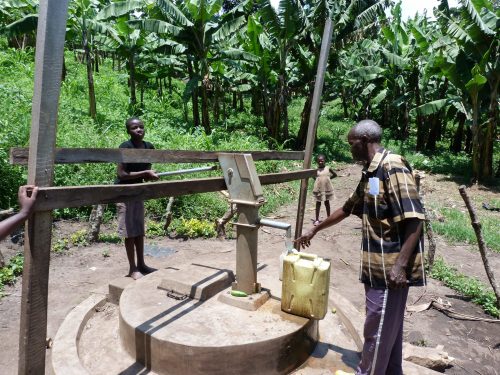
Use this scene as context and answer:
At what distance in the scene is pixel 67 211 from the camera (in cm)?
692

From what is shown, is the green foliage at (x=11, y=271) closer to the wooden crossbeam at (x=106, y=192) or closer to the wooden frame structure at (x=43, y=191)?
the wooden frame structure at (x=43, y=191)

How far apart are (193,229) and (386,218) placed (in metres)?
4.95

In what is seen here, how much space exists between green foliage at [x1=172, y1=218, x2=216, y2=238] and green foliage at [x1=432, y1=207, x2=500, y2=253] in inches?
185

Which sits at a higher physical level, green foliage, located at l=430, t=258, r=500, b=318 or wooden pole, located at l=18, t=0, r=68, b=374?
wooden pole, located at l=18, t=0, r=68, b=374

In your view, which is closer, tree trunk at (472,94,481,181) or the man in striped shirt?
the man in striped shirt

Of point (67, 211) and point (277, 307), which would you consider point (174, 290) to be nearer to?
point (277, 307)

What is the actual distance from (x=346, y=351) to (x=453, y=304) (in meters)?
2.76

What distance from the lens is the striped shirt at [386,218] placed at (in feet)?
7.75

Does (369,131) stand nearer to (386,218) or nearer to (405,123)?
(386,218)

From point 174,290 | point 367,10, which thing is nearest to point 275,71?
point 367,10

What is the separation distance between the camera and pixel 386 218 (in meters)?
2.44

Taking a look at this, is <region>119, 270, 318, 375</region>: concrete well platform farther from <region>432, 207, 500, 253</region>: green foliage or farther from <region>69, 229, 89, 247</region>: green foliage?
<region>432, 207, 500, 253</region>: green foliage

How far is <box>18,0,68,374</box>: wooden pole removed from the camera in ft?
5.68

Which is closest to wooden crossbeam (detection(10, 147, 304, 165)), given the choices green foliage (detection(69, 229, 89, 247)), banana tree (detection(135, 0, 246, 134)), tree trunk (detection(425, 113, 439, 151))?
green foliage (detection(69, 229, 89, 247))
